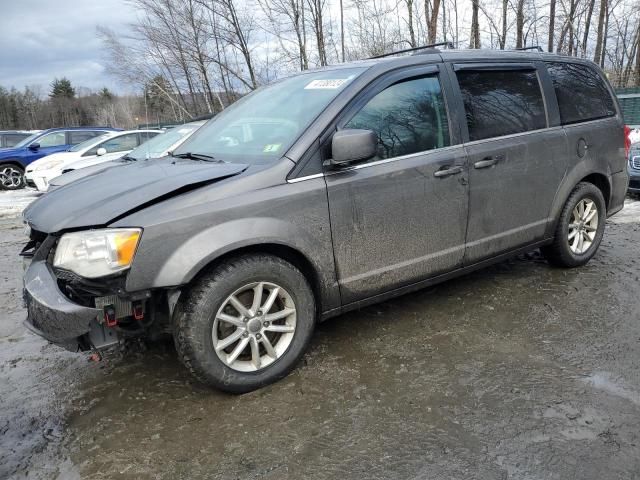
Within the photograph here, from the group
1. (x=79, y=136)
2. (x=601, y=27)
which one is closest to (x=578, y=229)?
(x=79, y=136)

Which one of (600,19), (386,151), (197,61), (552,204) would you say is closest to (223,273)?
(386,151)

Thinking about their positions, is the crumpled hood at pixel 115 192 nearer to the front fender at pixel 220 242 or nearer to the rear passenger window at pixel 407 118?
the front fender at pixel 220 242

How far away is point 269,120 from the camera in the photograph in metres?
3.25

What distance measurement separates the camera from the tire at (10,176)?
43.5ft

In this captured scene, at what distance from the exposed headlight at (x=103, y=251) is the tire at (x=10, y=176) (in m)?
13.2

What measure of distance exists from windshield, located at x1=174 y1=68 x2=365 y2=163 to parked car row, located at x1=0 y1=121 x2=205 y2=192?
7.92ft

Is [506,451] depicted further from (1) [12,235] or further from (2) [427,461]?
(1) [12,235]

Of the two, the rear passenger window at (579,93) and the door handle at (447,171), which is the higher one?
the rear passenger window at (579,93)

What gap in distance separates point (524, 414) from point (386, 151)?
1.66 meters

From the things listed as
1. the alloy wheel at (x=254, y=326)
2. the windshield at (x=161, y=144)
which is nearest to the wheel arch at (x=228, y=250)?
the alloy wheel at (x=254, y=326)

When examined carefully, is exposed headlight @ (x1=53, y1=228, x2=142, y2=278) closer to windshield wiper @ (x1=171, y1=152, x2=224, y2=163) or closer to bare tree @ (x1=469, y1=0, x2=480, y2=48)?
windshield wiper @ (x1=171, y1=152, x2=224, y2=163)

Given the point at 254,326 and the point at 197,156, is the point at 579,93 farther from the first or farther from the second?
the point at 254,326

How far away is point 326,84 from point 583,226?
2733 millimetres

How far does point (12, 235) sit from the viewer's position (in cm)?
742
